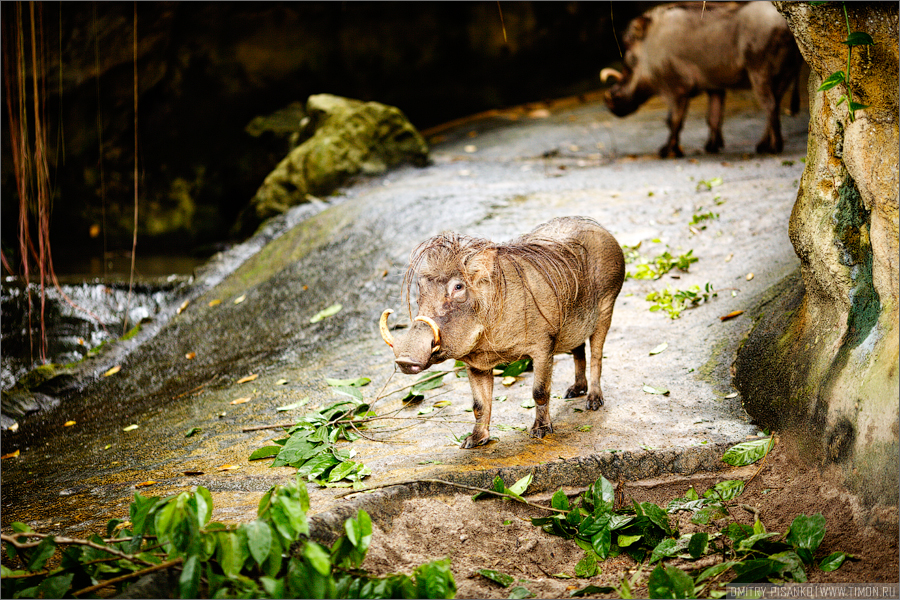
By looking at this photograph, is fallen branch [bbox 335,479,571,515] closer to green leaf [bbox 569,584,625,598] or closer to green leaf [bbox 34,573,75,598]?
green leaf [bbox 569,584,625,598]

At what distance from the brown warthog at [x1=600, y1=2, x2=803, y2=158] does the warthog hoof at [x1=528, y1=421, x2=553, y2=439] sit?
23.6 feet

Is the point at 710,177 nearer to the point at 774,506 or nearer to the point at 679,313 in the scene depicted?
the point at 679,313

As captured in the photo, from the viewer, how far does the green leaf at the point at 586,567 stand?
10.7 feet

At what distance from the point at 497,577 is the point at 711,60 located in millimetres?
8747

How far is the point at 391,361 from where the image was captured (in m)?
5.71

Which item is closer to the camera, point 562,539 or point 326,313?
point 562,539

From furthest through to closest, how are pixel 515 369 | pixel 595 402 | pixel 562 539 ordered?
pixel 515 369 → pixel 595 402 → pixel 562 539

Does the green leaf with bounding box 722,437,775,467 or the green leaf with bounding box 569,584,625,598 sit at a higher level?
the green leaf with bounding box 722,437,775,467

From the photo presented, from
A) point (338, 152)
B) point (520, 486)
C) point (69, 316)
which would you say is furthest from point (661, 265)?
point (69, 316)

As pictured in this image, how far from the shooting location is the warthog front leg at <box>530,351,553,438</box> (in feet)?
13.2

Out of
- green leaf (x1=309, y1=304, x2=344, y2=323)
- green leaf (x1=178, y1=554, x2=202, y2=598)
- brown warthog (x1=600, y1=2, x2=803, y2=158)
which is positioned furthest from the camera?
brown warthog (x1=600, y1=2, x2=803, y2=158)

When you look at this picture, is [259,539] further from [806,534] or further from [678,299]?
[678,299]

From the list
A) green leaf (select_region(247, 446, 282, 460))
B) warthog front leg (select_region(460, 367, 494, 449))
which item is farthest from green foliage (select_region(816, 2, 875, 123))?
green leaf (select_region(247, 446, 282, 460))

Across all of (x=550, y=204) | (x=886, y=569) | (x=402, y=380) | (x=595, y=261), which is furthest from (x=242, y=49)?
(x=886, y=569)
